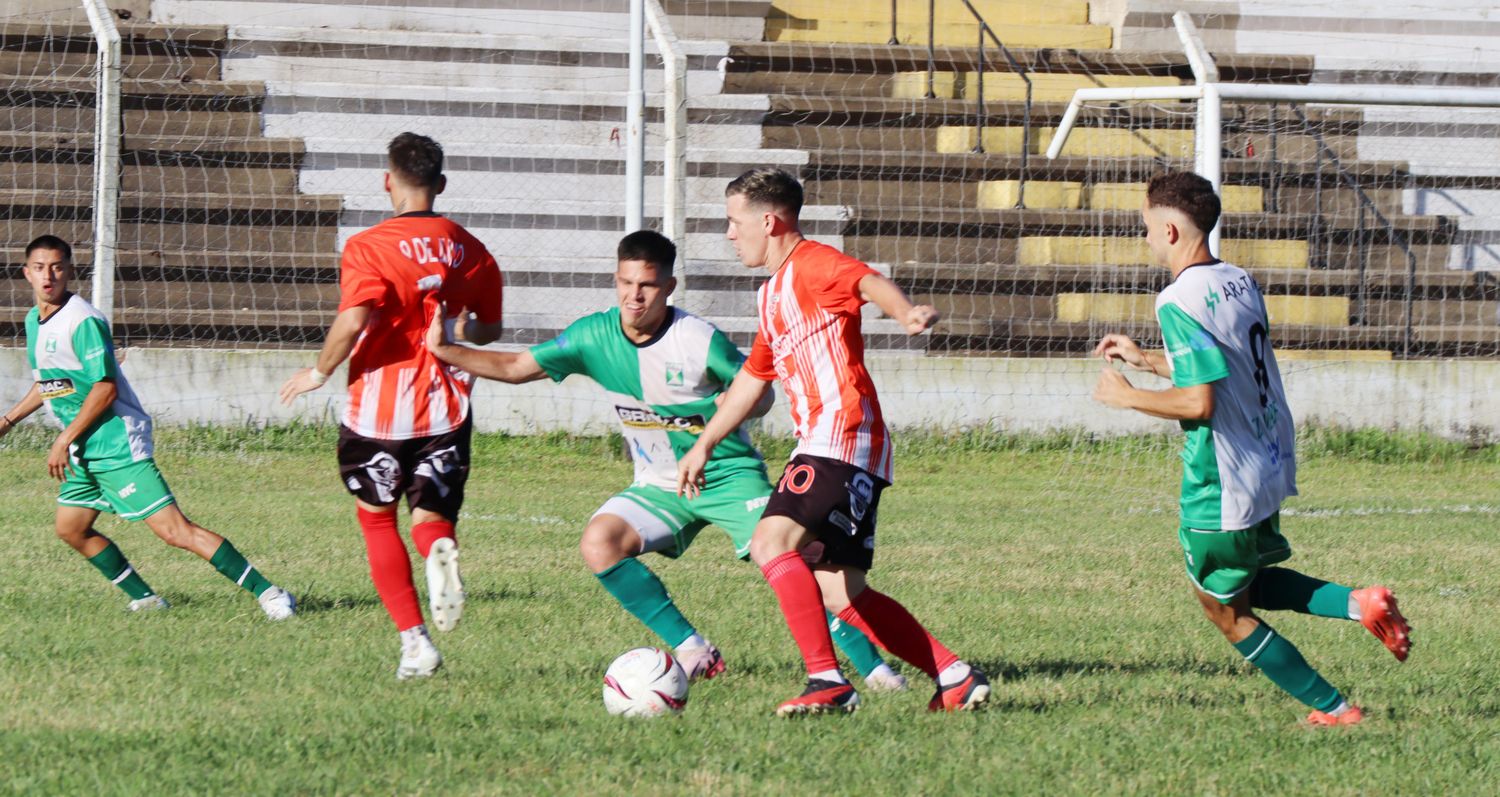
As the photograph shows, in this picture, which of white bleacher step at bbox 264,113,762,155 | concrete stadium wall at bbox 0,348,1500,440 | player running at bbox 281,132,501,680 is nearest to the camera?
player running at bbox 281,132,501,680

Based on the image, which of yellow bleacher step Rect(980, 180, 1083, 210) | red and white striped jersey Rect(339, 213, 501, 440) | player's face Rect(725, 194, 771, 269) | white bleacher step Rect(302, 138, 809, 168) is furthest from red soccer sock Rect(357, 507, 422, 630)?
yellow bleacher step Rect(980, 180, 1083, 210)

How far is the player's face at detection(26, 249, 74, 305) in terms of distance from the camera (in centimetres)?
743

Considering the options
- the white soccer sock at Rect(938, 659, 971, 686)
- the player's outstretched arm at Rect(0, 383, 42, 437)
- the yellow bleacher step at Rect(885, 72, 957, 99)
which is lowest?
the white soccer sock at Rect(938, 659, 971, 686)

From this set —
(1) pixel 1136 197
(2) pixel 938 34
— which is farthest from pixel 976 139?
(2) pixel 938 34

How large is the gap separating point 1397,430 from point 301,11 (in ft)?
36.4

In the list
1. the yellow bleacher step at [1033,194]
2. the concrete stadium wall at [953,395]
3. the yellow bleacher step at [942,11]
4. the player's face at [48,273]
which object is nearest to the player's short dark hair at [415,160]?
the player's face at [48,273]

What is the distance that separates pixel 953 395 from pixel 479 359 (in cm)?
851

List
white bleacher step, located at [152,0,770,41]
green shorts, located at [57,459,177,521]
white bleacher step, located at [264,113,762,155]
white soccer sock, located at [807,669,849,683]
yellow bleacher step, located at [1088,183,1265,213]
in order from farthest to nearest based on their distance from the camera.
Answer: white bleacher step, located at [152,0,770,41] → white bleacher step, located at [264,113,762,155] → yellow bleacher step, located at [1088,183,1265,213] → green shorts, located at [57,459,177,521] → white soccer sock, located at [807,669,849,683]

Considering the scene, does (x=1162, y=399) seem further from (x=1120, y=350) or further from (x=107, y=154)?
(x=107, y=154)

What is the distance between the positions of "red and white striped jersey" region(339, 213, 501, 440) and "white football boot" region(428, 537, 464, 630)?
0.51m

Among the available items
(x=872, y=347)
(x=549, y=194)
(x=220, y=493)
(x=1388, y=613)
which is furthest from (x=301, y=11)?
(x=1388, y=613)

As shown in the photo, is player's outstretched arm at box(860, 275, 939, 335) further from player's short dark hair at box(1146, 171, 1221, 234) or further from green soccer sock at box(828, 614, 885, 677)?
green soccer sock at box(828, 614, 885, 677)

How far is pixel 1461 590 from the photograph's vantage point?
801cm

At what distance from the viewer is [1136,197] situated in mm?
15828
